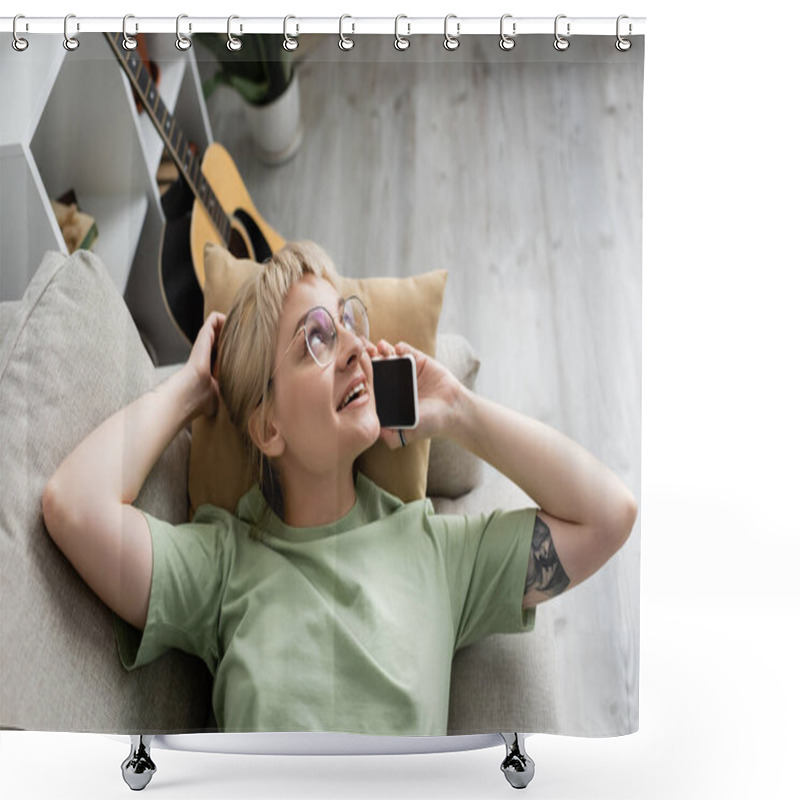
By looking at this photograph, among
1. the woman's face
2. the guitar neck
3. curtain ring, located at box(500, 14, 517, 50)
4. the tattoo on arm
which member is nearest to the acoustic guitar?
the guitar neck

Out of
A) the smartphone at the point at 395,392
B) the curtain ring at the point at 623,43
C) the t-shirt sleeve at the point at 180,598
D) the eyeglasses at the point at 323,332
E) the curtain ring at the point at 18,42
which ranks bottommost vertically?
the t-shirt sleeve at the point at 180,598

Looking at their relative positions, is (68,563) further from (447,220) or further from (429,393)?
(447,220)

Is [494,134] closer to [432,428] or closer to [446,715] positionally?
[432,428]

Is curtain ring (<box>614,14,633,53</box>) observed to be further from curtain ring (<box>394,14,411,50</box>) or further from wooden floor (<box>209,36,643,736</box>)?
curtain ring (<box>394,14,411,50</box>)

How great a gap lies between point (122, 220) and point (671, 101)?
113 centimetres

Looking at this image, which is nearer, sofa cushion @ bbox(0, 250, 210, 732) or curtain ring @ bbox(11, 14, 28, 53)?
sofa cushion @ bbox(0, 250, 210, 732)

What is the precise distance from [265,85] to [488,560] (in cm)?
64

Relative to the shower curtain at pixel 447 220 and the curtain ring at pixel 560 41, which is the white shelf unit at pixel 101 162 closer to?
the shower curtain at pixel 447 220

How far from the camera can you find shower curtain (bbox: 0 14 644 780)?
134 cm

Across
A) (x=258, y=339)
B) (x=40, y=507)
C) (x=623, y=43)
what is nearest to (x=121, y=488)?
(x=40, y=507)

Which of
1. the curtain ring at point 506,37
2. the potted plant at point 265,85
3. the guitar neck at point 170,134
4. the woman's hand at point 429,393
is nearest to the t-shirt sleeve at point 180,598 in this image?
the woman's hand at point 429,393

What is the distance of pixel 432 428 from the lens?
4.37 feet

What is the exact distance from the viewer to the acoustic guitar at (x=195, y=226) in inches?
53.0

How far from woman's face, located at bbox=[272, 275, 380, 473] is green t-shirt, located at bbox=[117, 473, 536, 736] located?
6 centimetres
